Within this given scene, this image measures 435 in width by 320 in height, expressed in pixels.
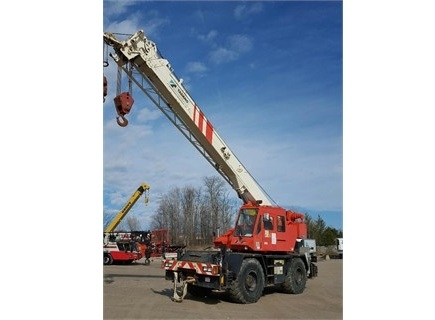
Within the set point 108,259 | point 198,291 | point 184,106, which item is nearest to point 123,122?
point 184,106

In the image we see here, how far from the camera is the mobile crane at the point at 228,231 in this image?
25.8 ft

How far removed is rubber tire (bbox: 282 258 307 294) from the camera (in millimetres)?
9445

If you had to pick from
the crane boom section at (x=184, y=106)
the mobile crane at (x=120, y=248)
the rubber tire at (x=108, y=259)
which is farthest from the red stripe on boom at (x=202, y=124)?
the rubber tire at (x=108, y=259)

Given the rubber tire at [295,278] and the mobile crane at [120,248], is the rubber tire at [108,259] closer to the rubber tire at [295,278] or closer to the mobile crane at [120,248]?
the mobile crane at [120,248]

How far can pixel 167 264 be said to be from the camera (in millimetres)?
8453

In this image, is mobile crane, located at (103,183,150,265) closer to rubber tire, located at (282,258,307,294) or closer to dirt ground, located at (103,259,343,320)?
dirt ground, located at (103,259,343,320)

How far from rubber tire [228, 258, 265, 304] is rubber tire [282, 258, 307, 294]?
4.09 ft

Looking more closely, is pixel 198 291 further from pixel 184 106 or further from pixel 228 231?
pixel 184 106

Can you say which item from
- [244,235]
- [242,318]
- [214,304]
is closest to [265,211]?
[244,235]

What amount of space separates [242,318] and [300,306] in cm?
166

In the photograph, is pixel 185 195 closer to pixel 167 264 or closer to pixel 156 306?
pixel 167 264

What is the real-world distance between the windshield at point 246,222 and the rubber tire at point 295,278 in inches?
61.9

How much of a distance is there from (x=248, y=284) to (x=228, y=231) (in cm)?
142
